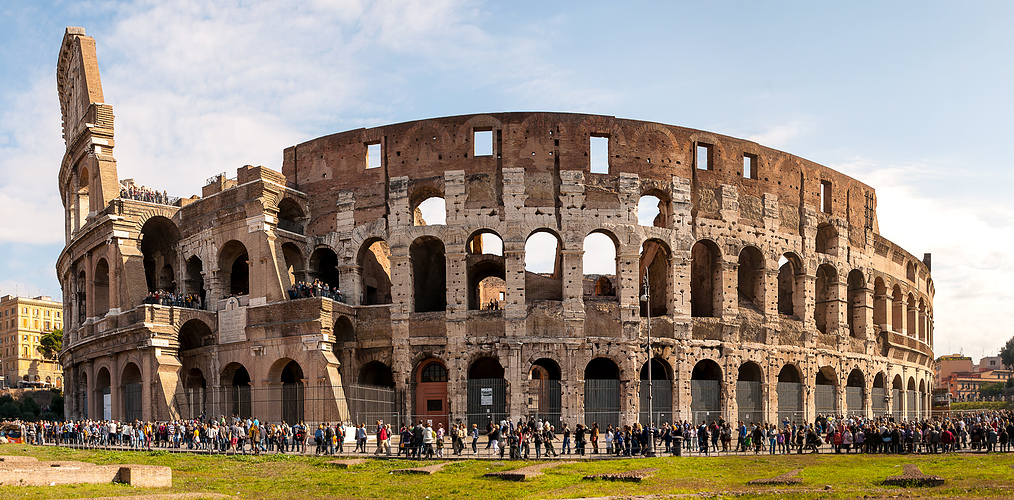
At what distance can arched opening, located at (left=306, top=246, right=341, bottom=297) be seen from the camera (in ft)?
131

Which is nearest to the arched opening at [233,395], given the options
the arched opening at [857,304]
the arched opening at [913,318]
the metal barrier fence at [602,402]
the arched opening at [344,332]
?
the arched opening at [344,332]

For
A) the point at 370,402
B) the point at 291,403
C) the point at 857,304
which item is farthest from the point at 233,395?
the point at 857,304

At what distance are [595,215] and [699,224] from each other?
14.7 feet

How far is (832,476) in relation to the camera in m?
21.7

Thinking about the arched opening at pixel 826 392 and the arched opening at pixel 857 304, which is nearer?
the arched opening at pixel 826 392

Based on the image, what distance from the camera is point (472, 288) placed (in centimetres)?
4147

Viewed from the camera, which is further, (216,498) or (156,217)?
(156,217)

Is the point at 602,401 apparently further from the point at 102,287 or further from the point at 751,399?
the point at 102,287

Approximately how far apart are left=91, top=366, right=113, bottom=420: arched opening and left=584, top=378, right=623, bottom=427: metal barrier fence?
19660 millimetres

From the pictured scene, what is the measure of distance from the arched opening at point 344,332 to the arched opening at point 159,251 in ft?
32.5

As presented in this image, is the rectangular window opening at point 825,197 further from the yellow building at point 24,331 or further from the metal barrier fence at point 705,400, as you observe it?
the yellow building at point 24,331

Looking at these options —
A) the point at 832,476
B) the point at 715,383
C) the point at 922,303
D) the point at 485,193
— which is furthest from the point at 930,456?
the point at 922,303

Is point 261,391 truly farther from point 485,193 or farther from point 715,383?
point 715,383

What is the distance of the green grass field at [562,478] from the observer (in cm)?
1836
